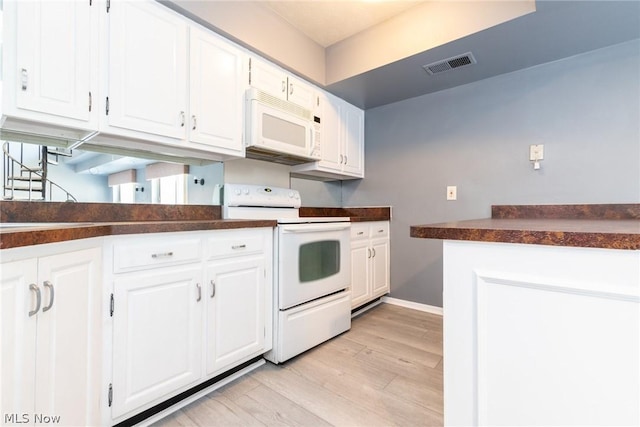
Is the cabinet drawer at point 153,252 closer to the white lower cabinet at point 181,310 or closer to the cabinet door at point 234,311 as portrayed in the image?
the white lower cabinet at point 181,310

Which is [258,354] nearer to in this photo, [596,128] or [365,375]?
[365,375]

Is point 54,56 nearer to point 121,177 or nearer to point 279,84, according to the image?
point 121,177

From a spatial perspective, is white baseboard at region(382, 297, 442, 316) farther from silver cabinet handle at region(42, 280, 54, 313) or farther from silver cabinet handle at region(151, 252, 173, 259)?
silver cabinet handle at region(42, 280, 54, 313)

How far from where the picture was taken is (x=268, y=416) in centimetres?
131

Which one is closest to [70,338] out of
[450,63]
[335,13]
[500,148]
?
[335,13]

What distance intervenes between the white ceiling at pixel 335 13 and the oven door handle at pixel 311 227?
1.56m

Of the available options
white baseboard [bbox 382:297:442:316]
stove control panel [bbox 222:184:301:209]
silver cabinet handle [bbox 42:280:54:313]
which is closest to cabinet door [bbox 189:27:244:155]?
stove control panel [bbox 222:184:301:209]

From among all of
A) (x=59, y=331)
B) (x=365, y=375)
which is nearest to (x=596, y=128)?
(x=365, y=375)

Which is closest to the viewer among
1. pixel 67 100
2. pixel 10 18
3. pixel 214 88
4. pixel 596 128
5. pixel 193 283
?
pixel 10 18

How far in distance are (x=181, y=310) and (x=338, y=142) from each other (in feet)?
6.64

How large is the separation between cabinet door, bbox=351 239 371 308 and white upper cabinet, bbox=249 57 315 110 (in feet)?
4.27

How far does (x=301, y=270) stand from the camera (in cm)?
186

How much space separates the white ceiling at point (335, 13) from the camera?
6.54 feet

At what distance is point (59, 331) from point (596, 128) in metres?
3.10
